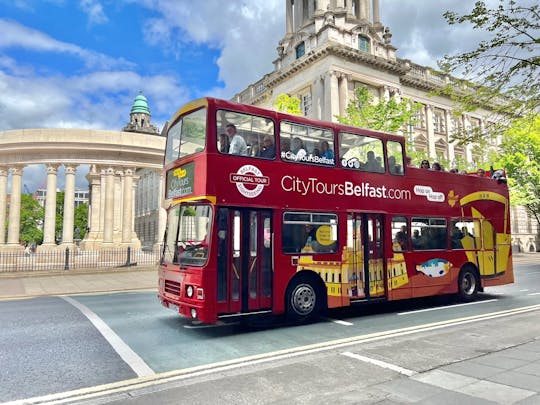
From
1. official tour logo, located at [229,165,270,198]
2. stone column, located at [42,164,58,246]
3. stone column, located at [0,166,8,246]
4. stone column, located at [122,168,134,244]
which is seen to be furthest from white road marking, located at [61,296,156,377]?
stone column, located at [0,166,8,246]

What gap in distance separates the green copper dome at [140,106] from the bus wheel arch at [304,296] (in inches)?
3607

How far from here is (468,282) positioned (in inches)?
490

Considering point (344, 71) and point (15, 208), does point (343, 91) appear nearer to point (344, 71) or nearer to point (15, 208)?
point (344, 71)

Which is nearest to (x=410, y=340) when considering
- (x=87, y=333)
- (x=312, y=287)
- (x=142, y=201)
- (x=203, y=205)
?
(x=312, y=287)

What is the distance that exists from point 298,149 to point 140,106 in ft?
301

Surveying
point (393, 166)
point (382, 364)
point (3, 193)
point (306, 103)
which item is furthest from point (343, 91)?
point (382, 364)

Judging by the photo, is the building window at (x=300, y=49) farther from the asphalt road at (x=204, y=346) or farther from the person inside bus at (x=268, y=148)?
the person inside bus at (x=268, y=148)

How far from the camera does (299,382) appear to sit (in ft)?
17.1

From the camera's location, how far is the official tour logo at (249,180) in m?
8.15

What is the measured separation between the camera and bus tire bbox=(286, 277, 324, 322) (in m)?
8.65

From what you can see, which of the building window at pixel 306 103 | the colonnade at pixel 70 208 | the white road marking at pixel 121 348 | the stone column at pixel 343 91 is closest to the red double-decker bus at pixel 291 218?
the white road marking at pixel 121 348

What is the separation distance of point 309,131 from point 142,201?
65.9 meters

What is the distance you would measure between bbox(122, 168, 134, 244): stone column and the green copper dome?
6690 cm

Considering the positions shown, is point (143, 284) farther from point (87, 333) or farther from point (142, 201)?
point (142, 201)
